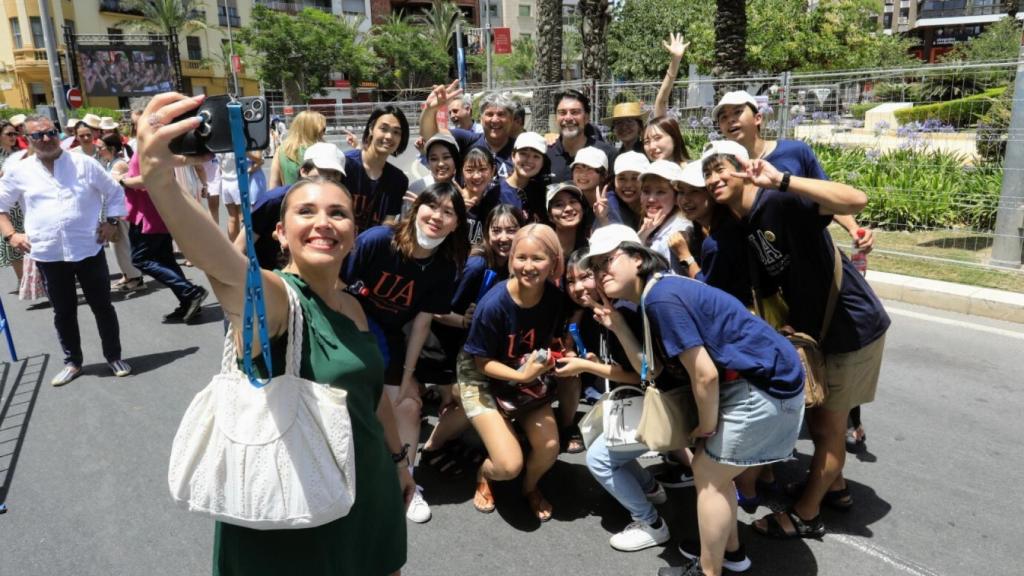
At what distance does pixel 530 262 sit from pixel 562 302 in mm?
382

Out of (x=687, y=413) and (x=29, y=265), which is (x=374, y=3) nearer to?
(x=29, y=265)

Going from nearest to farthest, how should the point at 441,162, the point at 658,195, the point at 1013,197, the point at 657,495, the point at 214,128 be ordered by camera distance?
the point at 214,128, the point at 657,495, the point at 658,195, the point at 441,162, the point at 1013,197

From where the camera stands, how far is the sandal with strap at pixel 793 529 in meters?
3.25

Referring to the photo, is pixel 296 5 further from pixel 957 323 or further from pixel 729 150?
pixel 729 150

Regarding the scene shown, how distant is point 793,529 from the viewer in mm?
3256

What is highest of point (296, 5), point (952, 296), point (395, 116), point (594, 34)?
point (296, 5)

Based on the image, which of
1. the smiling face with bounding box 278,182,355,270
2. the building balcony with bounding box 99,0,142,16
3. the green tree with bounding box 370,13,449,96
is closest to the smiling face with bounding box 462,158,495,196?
the smiling face with bounding box 278,182,355,270

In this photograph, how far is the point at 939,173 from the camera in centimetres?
926

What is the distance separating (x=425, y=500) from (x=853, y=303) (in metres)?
2.35

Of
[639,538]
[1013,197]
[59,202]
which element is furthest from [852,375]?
[59,202]

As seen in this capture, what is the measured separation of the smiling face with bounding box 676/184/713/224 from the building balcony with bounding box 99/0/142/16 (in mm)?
57991

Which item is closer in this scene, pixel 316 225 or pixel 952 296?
pixel 316 225

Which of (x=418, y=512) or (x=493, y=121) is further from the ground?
(x=493, y=121)

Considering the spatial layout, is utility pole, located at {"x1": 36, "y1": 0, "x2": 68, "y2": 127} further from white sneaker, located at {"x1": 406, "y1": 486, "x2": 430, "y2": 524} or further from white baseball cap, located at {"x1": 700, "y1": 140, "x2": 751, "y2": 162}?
white baseball cap, located at {"x1": 700, "y1": 140, "x2": 751, "y2": 162}
